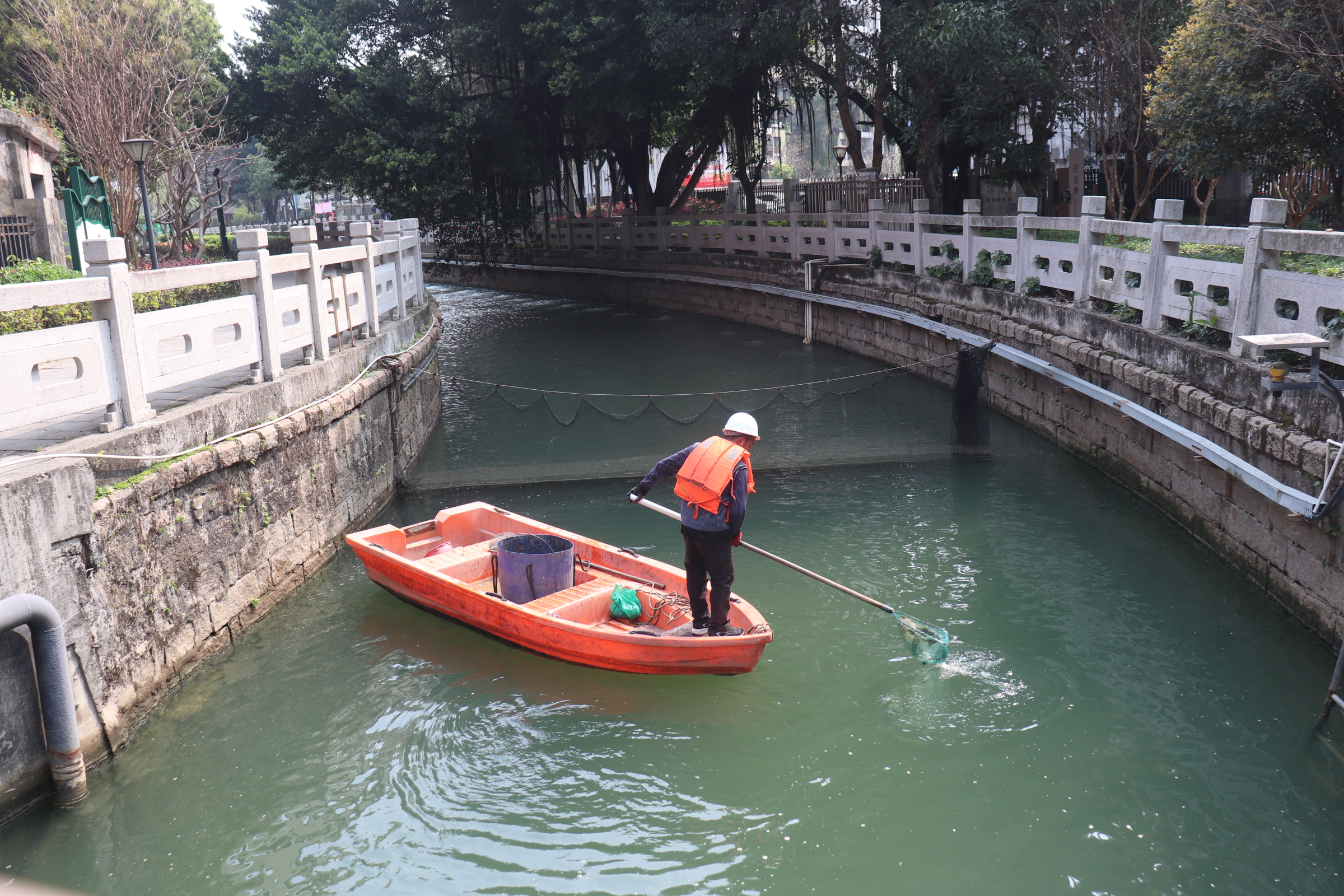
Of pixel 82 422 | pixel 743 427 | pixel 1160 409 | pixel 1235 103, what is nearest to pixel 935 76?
pixel 1235 103

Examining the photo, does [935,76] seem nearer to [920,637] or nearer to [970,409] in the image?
[970,409]

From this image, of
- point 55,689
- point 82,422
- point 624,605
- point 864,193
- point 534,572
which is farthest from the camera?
point 864,193

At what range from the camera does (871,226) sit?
1655cm

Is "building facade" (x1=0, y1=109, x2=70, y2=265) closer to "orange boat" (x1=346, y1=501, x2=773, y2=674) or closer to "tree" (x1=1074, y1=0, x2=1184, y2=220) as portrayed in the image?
"orange boat" (x1=346, y1=501, x2=773, y2=674)

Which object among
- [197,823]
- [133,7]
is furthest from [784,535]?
[133,7]

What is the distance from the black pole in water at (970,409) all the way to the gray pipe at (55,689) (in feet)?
26.9

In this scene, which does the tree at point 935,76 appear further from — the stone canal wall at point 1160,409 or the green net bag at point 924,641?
the green net bag at point 924,641

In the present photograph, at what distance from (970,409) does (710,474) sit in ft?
17.0

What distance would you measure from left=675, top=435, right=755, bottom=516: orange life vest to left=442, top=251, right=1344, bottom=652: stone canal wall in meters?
3.66

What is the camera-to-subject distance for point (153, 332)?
6000 mm

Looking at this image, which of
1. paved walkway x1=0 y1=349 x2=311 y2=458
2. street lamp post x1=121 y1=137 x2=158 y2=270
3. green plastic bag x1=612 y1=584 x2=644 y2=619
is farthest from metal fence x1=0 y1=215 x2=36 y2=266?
green plastic bag x1=612 y1=584 x2=644 y2=619

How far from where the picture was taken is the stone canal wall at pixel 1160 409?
20.8 ft

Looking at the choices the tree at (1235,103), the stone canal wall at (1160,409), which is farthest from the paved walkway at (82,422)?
the tree at (1235,103)

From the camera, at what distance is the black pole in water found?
10.0m
